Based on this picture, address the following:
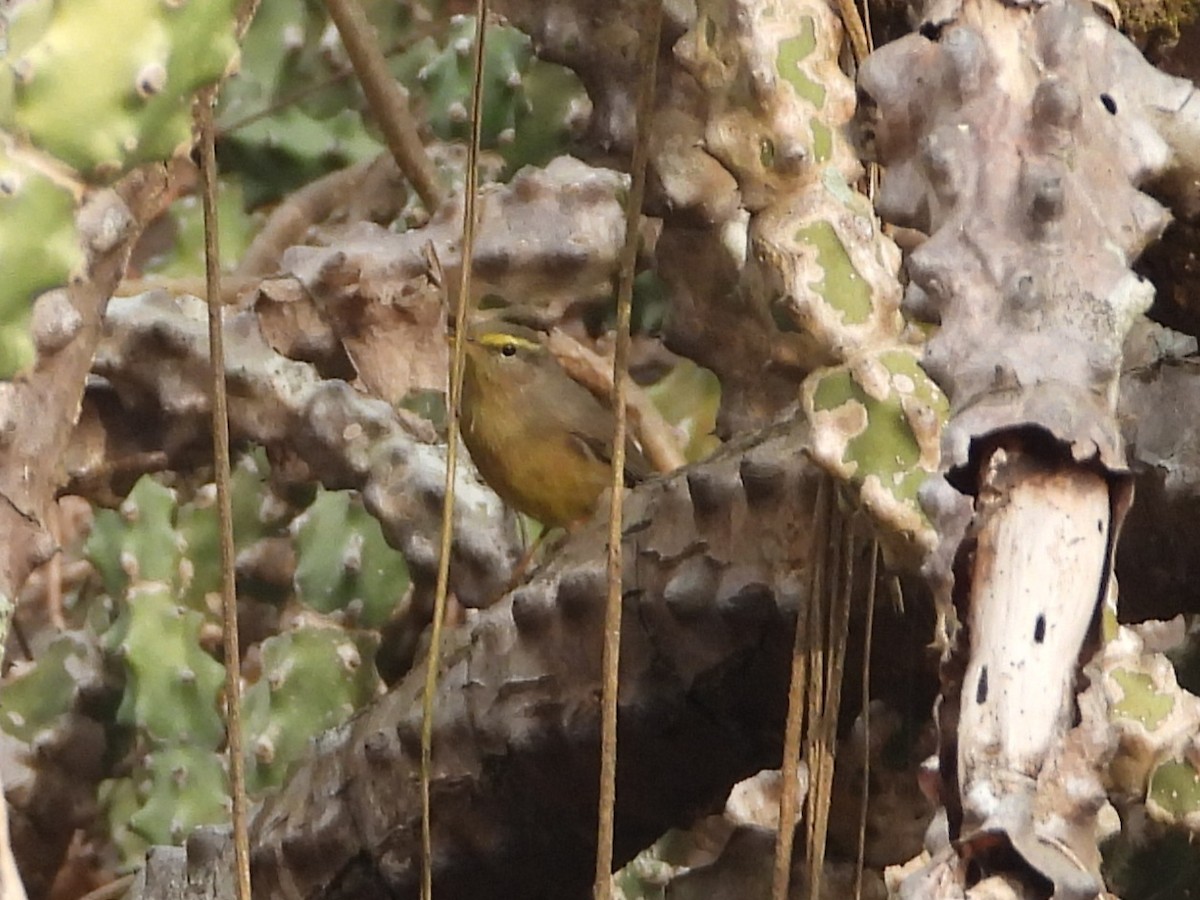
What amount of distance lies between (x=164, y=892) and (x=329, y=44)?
2.67 ft

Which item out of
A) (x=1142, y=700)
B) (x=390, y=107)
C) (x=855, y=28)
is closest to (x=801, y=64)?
(x=855, y=28)

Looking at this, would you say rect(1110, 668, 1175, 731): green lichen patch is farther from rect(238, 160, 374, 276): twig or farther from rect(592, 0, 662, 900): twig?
rect(238, 160, 374, 276): twig

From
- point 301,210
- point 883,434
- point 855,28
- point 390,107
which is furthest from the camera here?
point 301,210

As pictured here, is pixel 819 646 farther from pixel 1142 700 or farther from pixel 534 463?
pixel 534 463

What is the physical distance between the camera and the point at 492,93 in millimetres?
1563

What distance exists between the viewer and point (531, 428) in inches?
57.5

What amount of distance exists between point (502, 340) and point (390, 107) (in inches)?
9.0

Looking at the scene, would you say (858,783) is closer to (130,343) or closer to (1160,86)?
(1160,86)

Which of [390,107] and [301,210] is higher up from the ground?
[390,107]

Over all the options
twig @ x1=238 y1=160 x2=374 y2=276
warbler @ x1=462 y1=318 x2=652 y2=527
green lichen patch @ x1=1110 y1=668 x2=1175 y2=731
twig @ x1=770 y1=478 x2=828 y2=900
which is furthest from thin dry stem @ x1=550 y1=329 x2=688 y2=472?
twig @ x1=770 y1=478 x2=828 y2=900

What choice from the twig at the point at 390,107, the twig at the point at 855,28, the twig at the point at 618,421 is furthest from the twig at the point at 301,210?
the twig at the point at 618,421

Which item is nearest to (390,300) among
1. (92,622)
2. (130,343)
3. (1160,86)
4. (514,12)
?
(130,343)

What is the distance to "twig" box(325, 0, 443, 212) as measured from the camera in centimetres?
133

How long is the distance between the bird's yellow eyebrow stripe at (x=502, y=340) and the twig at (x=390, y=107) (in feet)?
0.41
